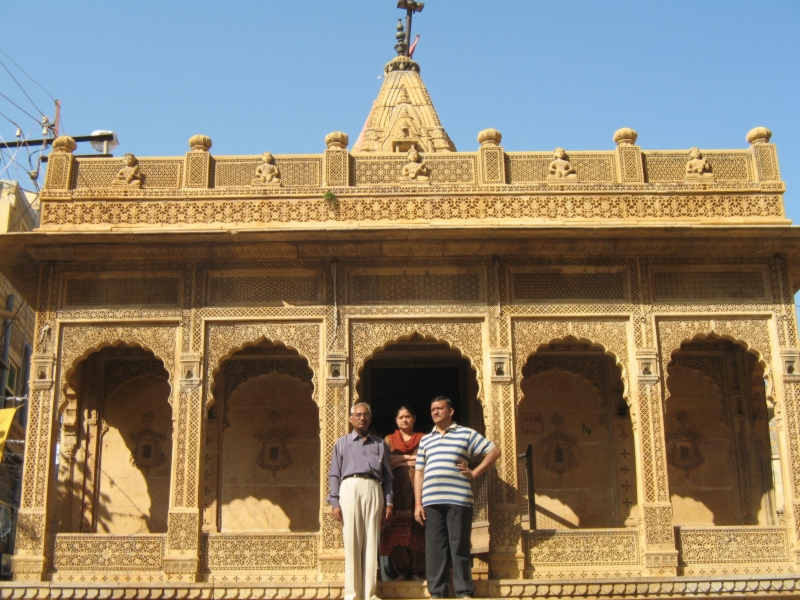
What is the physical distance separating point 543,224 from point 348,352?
103 inches

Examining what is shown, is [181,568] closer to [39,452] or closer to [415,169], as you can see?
[39,452]

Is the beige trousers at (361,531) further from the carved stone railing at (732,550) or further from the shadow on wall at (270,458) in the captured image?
the carved stone railing at (732,550)

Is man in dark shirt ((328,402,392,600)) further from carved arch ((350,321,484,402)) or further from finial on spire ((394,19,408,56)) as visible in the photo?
finial on spire ((394,19,408,56))

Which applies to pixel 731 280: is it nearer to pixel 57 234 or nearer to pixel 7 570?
pixel 57 234

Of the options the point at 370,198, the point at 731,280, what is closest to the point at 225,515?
the point at 370,198

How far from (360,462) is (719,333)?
4.57 m

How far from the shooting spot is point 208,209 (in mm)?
11445

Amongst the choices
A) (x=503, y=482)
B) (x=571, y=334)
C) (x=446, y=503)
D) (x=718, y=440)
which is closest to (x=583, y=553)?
(x=503, y=482)

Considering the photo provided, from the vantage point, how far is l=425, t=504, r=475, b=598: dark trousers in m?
8.95

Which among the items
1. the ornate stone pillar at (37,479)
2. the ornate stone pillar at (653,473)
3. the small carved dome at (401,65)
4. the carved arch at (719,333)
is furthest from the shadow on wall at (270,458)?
the small carved dome at (401,65)

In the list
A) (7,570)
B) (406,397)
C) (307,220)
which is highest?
(307,220)

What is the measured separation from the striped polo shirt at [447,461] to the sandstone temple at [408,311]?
117 centimetres

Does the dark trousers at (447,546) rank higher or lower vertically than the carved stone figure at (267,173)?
lower

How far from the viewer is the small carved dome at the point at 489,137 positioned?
38.3 ft
